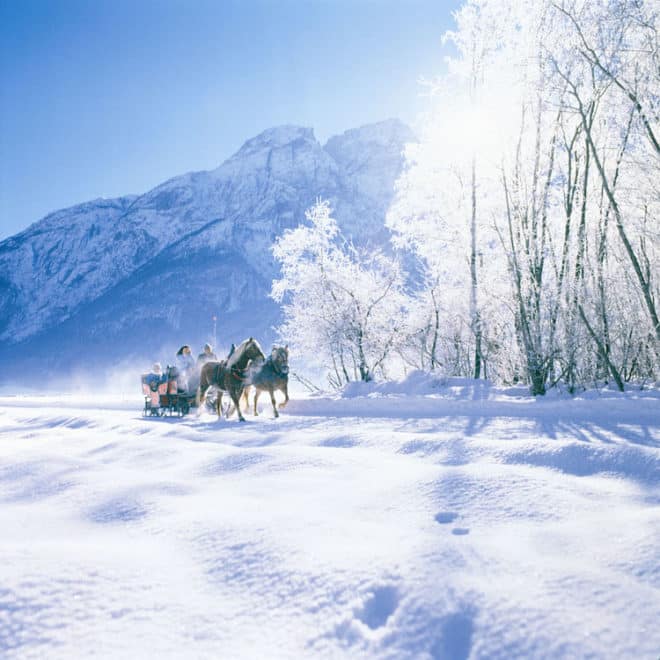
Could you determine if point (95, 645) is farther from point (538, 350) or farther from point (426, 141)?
point (426, 141)

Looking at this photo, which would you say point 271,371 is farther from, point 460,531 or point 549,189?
point 460,531

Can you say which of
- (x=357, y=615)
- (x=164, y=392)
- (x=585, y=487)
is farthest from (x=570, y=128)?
(x=357, y=615)

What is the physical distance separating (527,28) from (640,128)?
12.8ft

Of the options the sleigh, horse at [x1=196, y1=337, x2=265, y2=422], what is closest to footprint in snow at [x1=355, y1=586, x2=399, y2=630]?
horse at [x1=196, y1=337, x2=265, y2=422]

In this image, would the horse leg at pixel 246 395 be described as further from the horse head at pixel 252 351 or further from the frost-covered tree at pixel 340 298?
the frost-covered tree at pixel 340 298

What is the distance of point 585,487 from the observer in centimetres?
317

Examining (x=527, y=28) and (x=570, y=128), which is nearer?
(x=527, y=28)

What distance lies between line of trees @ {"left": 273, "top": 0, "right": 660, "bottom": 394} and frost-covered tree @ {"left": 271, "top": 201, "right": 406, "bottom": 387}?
137 inches

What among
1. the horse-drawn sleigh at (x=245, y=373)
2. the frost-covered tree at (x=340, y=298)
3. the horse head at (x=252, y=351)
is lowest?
the horse-drawn sleigh at (x=245, y=373)

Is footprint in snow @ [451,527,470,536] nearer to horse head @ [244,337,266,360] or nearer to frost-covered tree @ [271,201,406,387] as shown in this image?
horse head @ [244,337,266,360]

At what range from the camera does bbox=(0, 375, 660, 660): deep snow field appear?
1.52m

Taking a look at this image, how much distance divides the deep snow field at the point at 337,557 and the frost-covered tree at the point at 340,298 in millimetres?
16838

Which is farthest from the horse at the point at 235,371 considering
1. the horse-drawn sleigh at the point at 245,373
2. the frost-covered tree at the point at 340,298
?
the frost-covered tree at the point at 340,298

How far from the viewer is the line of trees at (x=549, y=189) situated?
970 centimetres
